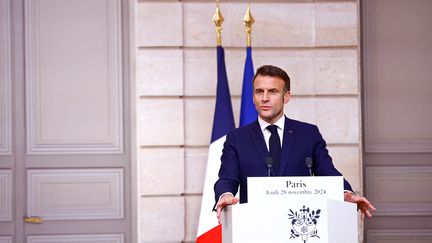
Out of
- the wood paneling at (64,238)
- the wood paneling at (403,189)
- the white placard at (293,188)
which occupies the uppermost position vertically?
the white placard at (293,188)

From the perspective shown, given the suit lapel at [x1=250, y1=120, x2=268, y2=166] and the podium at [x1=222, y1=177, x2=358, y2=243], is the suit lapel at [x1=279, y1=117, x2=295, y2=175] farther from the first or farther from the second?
the podium at [x1=222, y1=177, x2=358, y2=243]

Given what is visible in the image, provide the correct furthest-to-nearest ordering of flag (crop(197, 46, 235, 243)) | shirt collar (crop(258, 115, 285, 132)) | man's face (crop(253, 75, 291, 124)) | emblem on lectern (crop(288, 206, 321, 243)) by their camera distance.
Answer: flag (crop(197, 46, 235, 243)) < shirt collar (crop(258, 115, 285, 132)) < man's face (crop(253, 75, 291, 124)) < emblem on lectern (crop(288, 206, 321, 243))

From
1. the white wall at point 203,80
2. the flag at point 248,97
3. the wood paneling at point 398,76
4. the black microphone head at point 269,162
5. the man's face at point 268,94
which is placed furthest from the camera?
the wood paneling at point 398,76

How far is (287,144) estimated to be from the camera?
379 centimetres

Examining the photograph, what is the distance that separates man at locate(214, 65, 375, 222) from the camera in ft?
12.3

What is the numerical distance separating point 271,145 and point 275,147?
0.02 m

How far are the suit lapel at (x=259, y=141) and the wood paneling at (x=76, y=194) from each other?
2.41 meters

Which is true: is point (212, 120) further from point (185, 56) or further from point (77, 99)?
point (77, 99)

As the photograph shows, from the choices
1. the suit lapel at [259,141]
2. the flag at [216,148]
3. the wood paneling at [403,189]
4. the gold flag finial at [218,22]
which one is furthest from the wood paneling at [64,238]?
the suit lapel at [259,141]

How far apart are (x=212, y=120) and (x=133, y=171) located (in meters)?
0.84

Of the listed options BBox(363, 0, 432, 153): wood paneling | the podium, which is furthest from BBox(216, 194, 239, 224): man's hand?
BBox(363, 0, 432, 153): wood paneling

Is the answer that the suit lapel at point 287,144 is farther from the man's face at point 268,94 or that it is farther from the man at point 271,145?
the man's face at point 268,94

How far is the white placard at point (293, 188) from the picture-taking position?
318cm

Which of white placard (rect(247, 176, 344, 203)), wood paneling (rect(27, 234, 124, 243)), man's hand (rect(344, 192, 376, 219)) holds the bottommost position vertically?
wood paneling (rect(27, 234, 124, 243))
